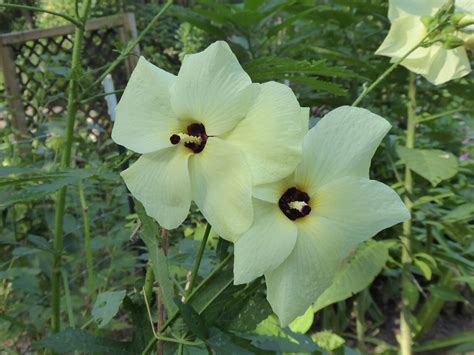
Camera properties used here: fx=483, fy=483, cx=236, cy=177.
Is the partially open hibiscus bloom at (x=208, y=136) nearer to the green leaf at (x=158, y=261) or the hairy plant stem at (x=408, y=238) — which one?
the green leaf at (x=158, y=261)

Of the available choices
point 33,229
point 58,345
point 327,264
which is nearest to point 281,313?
point 327,264

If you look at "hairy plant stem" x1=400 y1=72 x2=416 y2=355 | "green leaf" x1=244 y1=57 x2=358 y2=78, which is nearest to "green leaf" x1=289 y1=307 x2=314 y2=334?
"hairy plant stem" x1=400 y1=72 x2=416 y2=355

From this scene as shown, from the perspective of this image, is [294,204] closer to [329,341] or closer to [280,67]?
[280,67]

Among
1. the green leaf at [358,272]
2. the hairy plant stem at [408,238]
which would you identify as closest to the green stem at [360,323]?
the hairy plant stem at [408,238]

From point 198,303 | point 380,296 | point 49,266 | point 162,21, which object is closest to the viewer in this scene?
point 198,303

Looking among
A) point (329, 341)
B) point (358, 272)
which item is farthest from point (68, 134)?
point (329, 341)

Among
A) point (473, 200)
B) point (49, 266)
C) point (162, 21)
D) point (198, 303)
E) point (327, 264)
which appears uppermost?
point (327, 264)

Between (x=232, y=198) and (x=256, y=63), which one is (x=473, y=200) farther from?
(x=232, y=198)
